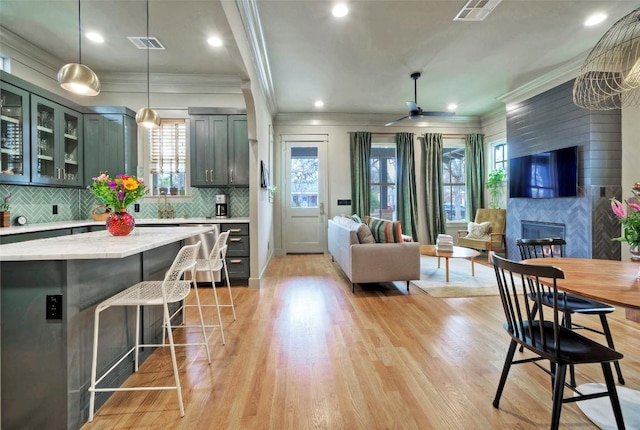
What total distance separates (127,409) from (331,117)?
6171 mm

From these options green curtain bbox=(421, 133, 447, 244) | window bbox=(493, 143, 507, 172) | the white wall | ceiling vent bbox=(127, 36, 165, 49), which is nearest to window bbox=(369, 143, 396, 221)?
green curtain bbox=(421, 133, 447, 244)

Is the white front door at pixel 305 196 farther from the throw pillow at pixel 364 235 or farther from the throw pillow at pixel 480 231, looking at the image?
the throw pillow at pixel 480 231

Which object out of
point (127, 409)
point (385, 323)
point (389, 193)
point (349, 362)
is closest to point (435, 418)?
point (349, 362)

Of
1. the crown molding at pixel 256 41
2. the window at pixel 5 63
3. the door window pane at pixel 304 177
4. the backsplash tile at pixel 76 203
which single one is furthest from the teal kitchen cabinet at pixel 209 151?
the door window pane at pixel 304 177

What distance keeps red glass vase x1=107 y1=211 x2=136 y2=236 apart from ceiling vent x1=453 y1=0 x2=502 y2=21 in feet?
12.3

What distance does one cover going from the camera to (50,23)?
10.7 feet

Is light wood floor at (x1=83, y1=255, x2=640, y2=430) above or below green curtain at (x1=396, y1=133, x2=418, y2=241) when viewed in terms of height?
below

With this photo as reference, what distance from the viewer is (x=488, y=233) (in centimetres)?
590

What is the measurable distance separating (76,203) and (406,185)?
612cm

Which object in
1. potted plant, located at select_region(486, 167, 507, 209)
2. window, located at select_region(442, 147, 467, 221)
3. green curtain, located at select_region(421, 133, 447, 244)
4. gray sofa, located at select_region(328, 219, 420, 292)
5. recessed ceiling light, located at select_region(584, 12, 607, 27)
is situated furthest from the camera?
window, located at select_region(442, 147, 467, 221)

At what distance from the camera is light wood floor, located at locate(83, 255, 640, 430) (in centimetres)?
156

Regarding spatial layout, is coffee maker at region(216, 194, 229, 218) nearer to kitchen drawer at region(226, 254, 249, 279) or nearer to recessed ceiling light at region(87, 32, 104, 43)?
kitchen drawer at region(226, 254, 249, 279)

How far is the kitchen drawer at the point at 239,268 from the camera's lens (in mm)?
4145

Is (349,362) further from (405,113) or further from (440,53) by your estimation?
(405,113)
